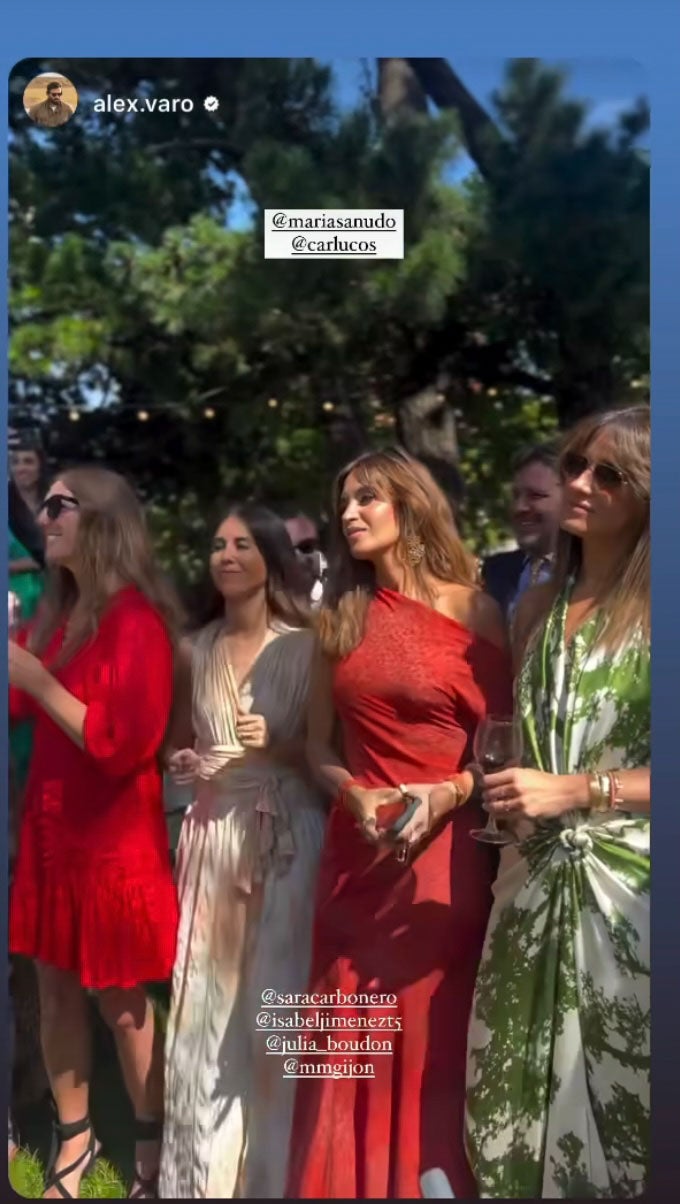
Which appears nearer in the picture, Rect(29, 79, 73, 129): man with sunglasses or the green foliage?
Rect(29, 79, 73, 129): man with sunglasses

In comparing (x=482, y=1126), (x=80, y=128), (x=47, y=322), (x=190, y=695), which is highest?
(x=80, y=128)

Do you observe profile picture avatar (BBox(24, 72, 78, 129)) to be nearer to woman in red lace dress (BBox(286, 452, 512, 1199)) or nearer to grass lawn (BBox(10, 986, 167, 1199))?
woman in red lace dress (BBox(286, 452, 512, 1199))

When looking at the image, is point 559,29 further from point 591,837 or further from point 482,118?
point 591,837

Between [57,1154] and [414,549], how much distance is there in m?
1.22

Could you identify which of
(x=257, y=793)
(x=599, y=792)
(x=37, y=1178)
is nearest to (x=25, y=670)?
(x=257, y=793)

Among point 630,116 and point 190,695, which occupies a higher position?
point 630,116

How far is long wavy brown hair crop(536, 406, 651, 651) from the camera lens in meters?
3.66

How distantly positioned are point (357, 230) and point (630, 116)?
1.63 feet

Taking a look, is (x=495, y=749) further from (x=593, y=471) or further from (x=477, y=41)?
(x=477, y=41)

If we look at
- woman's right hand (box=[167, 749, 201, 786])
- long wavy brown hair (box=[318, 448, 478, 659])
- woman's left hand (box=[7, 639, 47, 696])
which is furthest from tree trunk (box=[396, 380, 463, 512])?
woman's left hand (box=[7, 639, 47, 696])

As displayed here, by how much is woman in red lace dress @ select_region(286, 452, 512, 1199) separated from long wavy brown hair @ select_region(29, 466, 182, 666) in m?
0.31

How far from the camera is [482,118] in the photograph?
363 centimetres

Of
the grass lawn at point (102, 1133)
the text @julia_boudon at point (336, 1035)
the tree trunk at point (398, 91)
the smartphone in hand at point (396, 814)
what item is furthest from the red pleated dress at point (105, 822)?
the tree trunk at point (398, 91)

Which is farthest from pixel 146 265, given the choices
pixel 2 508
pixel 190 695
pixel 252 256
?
pixel 190 695
